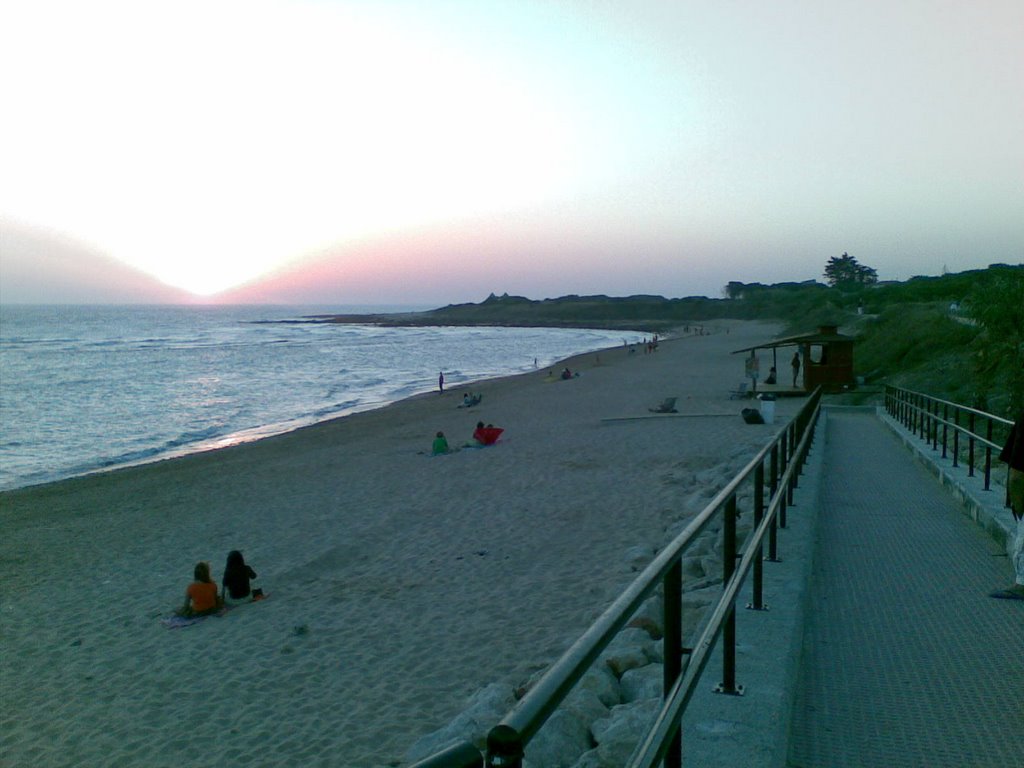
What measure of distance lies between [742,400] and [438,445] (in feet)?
37.7

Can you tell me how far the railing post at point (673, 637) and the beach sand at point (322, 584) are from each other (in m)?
3.83

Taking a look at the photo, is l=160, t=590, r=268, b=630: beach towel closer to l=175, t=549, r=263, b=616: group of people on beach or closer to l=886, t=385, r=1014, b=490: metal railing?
l=175, t=549, r=263, b=616: group of people on beach

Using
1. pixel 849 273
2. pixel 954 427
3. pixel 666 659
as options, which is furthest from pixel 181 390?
pixel 849 273

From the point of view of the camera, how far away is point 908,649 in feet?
14.6

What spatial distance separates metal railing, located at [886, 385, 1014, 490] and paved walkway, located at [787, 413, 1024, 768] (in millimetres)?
1126

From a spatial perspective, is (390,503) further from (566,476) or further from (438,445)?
(438,445)

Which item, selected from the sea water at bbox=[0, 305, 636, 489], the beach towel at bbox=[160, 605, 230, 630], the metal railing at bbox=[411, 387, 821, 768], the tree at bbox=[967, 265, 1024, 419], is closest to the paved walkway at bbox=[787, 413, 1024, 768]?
the metal railing at bbox=[411, 387, 821, 768]

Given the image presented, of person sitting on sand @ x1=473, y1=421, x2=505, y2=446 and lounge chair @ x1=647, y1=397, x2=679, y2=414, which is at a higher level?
lounge chair @ x1=647, y1=397, x2=679, y2=414

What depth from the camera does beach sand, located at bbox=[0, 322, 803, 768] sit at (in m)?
6.61

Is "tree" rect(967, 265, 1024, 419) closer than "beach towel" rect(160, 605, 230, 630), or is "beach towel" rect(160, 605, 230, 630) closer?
"beach towel" rect(160, 605, 230, 630)

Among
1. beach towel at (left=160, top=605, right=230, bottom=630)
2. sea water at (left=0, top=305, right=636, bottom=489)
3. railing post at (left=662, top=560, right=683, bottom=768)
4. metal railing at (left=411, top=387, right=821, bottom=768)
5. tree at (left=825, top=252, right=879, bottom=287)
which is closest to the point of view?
metal railing at (left=411, top=387, right=821, bottom=768)

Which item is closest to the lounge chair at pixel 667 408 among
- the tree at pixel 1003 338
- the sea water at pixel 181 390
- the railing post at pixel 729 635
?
the tree at pixel 1003 338

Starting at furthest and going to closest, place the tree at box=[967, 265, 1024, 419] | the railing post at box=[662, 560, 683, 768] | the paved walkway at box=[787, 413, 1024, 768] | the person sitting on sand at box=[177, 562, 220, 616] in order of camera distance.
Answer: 1. the tree at box=[967, 265, 1024, 419]
2. the person sitting on sand at box=[177, 562, 220, 616]
3. the paved walkway at box=[787, 413, 1024, 768]
4. the railing post at box=[662, 560, 683, 768]

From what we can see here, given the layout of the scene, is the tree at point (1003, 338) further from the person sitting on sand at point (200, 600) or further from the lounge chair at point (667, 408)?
the person sitting on sand at point (200, 600)
